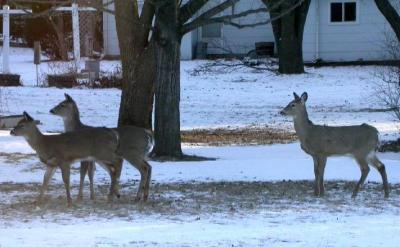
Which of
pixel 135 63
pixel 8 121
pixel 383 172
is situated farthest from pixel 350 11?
pixel 383 172

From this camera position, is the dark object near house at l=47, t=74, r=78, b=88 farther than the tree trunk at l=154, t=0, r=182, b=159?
Yes

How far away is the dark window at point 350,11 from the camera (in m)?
43.0

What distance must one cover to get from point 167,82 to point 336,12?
28674 mm

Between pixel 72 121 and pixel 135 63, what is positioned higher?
pixel 135 63

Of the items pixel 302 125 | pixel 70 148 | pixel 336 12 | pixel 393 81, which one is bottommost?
pixel 70 148

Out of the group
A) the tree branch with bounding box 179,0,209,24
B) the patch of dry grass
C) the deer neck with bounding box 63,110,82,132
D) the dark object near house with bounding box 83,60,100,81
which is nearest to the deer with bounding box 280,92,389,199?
the deer neck with bounding box 63,110,82,132

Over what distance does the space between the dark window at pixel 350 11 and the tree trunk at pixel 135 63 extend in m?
27.4

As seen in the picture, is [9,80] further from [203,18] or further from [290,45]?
[203,18]

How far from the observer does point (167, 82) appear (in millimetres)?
15898

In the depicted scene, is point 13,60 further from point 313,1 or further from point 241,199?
point 241,199

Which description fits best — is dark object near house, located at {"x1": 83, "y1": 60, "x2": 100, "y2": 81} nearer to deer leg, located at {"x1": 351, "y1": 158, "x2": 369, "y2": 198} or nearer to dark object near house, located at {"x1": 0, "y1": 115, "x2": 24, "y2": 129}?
dark object near house, located at {"x1": 0, "y1": 115, "x2": 24, "y2": 129}

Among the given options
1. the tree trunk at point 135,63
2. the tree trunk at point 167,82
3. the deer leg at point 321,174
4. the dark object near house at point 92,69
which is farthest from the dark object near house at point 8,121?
the dark object near house at point 92,69

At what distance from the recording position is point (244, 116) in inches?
1003

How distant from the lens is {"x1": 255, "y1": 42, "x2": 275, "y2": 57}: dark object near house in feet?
140
